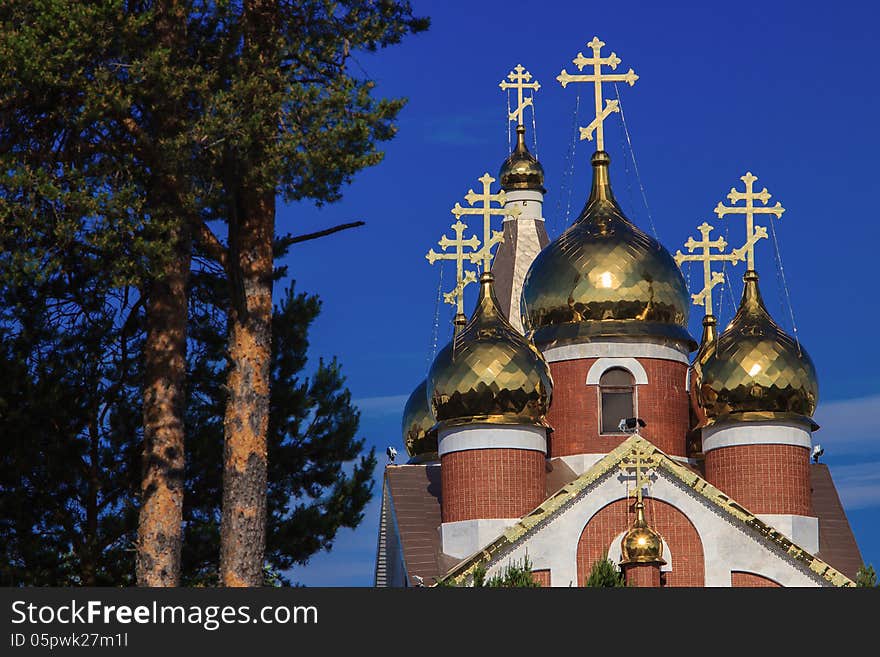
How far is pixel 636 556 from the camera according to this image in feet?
73.0

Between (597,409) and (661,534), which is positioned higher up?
(597,409)

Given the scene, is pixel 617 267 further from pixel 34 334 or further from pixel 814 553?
pixel 34 334

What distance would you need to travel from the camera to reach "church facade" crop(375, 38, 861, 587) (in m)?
23.2

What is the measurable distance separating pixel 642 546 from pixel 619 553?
0.93 meters

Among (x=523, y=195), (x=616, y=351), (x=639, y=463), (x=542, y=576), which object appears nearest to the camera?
(x=542, y=576)

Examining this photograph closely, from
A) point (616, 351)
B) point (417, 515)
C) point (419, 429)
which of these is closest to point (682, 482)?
point (616, 351)

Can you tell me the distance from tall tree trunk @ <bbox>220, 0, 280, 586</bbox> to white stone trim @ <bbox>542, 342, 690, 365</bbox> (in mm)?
9294

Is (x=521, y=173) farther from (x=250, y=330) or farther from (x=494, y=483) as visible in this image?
(x=250, y=330)

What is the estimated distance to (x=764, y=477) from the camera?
79.9 ft

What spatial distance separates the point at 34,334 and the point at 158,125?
4.65 meters

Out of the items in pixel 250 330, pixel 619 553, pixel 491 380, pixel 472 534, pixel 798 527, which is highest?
pixel 491 380

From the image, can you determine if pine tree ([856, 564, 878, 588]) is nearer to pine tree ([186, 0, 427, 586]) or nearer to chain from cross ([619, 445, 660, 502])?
chain from cross ([619, 445, 660, 502])

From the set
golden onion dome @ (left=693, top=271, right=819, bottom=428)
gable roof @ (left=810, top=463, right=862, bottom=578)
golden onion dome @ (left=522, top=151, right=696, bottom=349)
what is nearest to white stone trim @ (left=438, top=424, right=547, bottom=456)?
golden onion dome @ (left=522, top=151, right=696, bottom=349)

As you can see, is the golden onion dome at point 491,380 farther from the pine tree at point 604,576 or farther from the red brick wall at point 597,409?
the pine tree at point 604,576
